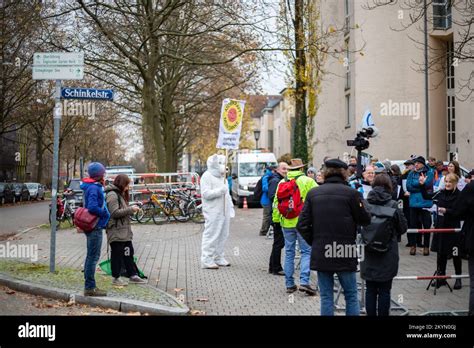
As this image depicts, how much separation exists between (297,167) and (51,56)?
4601mm

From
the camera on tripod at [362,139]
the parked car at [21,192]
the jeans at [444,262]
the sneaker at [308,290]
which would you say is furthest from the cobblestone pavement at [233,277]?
the parked car at [21,192]

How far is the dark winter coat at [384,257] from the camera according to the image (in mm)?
6250

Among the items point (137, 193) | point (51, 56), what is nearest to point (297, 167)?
point (51, 56)

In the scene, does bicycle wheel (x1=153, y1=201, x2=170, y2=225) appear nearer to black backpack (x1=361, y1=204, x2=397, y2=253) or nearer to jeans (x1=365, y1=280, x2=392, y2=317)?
jeans (x1=365, y1=280, x2=392, y2=317)

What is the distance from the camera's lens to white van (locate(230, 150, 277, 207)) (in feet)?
102

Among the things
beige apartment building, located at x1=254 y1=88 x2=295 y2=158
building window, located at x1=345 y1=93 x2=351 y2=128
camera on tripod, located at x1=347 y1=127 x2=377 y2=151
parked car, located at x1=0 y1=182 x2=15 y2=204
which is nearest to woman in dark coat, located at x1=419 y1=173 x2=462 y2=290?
camera on tripod, located at x1=347 y1=127 x2=377 y2=151

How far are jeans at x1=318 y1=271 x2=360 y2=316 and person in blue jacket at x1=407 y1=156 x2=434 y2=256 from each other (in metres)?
6.62

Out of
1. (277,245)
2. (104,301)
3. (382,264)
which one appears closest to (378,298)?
(382,264)

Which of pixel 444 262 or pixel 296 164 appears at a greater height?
pixel 296 164

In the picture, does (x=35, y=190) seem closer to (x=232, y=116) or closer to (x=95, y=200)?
(x=232, y=116)

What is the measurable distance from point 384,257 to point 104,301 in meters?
3.73

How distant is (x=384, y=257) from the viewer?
6281mm
